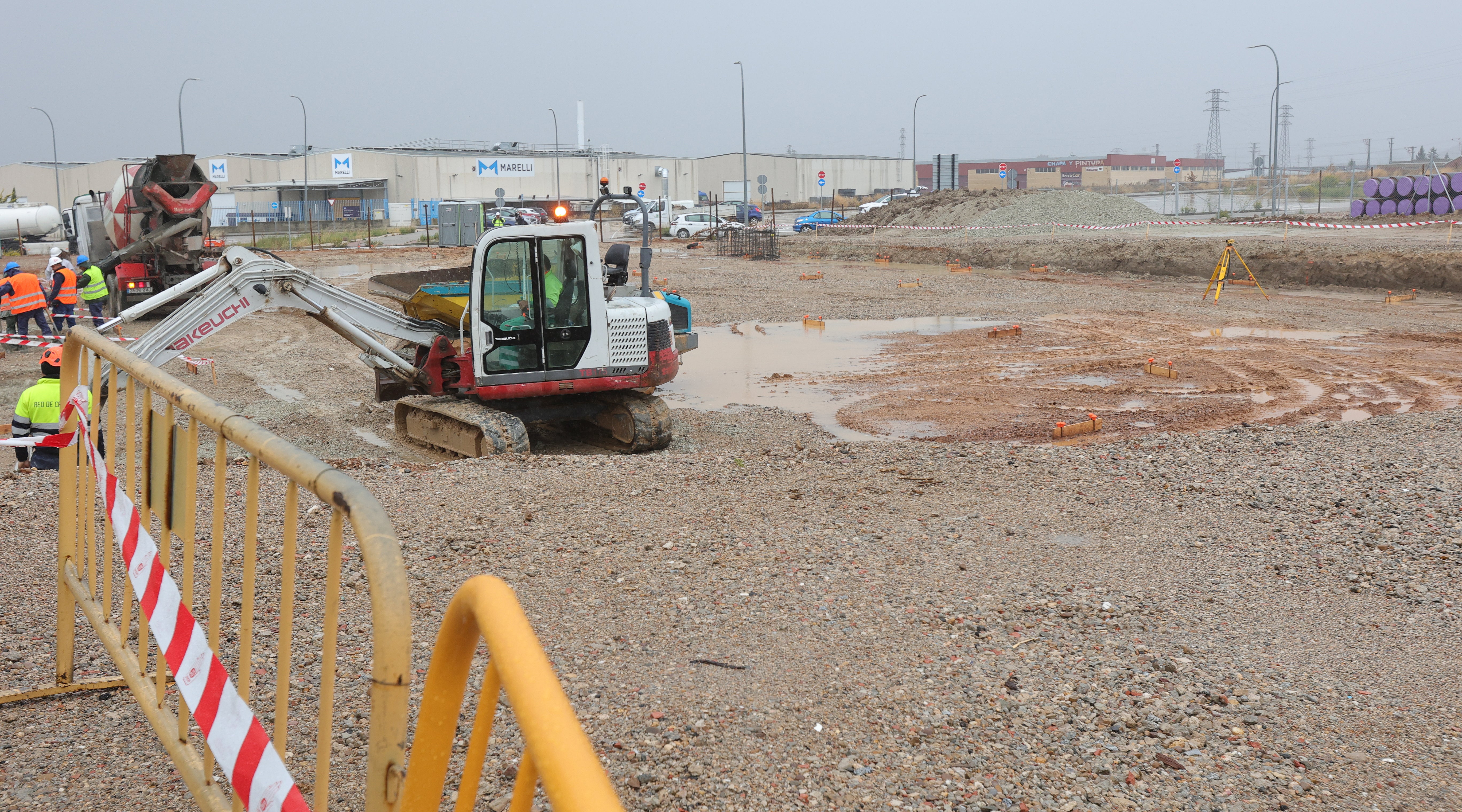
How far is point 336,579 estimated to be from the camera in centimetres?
244

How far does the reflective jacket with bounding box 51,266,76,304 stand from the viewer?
16938 mm

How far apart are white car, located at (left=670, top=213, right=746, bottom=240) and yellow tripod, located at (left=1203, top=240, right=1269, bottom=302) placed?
2443cm

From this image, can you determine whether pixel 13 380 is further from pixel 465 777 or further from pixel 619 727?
pixel 465 777

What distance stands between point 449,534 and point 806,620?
249cm

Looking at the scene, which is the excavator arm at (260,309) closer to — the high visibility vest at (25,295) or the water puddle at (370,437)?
the water puddle at (370,437)

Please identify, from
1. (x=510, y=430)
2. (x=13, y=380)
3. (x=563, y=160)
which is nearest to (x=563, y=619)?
(x=510, y=430)

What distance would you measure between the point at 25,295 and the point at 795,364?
463 inches

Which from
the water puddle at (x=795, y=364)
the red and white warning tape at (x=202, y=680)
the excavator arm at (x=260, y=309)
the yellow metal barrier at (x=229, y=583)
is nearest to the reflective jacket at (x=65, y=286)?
the excavator arm at (x=260, y=309)

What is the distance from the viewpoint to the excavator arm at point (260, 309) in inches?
367

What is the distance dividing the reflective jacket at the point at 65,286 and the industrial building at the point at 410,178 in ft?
175

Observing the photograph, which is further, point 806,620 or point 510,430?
point 510,430

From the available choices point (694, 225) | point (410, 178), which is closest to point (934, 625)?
point (694, 225)

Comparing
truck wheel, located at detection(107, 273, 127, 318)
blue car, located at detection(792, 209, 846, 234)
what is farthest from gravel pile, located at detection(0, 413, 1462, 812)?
blue car, located at detection(792, 209, 846, 234)

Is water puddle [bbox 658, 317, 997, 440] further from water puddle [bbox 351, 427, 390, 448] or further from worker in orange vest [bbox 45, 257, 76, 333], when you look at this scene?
worker in orange vest [bbox 45, 257, 76, 333]
